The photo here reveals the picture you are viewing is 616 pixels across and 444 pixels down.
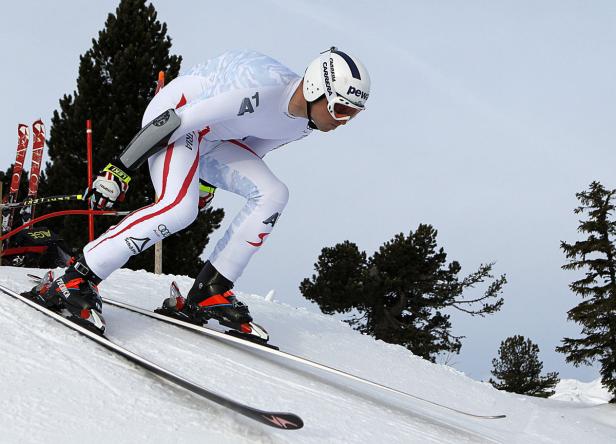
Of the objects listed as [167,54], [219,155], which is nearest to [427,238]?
[167,54]

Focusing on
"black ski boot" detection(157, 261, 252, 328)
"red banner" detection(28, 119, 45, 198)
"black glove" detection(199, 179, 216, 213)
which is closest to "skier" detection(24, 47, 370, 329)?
"black ski boot" detection(157, 261, 252, 328)

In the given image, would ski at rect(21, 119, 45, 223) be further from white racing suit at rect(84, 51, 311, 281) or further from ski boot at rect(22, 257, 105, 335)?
ski boot at rect(22, 257, 105, 335)

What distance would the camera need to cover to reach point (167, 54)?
2070 cm

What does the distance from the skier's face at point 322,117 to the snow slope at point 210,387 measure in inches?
59.2

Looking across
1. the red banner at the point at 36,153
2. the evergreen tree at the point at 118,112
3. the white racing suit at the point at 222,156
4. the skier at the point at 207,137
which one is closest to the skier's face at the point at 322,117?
the skier at the point at 207,137

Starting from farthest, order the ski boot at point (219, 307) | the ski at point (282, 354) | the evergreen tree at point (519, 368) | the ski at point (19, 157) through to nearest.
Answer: the evergreen tree at point (519, 368), the ski at point (19, 157), the ski boot at point (219, 307), the ski at point (282, 354)

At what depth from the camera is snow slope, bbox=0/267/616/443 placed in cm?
281

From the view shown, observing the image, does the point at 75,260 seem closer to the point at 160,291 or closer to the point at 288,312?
the point at 160,291

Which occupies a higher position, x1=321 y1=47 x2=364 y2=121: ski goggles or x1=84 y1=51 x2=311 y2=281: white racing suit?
x1=321 y1=47 x2=364 y2=121: ski goggles

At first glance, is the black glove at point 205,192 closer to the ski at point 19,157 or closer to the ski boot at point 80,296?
the ski boot at point 80,296

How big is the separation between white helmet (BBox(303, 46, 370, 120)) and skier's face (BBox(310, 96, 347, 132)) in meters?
0.04

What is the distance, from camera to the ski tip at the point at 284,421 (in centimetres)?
280

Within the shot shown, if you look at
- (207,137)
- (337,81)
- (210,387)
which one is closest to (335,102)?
(337,81)

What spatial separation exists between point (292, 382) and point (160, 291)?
2.62m
